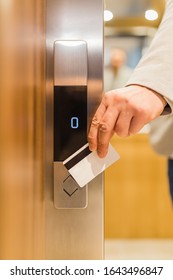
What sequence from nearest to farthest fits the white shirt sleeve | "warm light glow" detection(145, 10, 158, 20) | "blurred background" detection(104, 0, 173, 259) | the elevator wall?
1. the elevator wall
2. the white shirt sleeve
3. "blurred background" detection(104, 0, 173, 259)
4. "warm light glow" detection(145, 10, 158, 20)

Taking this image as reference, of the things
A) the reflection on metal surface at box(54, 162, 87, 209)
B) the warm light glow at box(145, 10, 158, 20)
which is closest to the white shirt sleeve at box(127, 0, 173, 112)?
the reflection on metal surface at box(54, 162, 87, 209)

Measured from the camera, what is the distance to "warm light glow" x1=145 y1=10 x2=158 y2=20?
2.90 meters

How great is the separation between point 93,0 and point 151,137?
0.79 meters

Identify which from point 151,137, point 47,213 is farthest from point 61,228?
point 151,137

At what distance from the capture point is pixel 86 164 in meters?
0.67

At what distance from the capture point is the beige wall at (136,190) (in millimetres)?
2660

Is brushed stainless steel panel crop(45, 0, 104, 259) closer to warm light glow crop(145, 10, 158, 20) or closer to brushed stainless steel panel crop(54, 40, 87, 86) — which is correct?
brushed stainless steel panel crop(54, 40, 87, 86)

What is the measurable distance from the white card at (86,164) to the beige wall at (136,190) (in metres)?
1.99

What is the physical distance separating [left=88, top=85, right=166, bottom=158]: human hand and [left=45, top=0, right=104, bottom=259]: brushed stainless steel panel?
0.13m

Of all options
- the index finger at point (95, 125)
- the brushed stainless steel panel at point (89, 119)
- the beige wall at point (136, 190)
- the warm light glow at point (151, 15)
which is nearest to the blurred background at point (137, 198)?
the beige wall at point (136, 190)

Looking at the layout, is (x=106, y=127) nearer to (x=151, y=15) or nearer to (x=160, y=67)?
(x=160, y=67)

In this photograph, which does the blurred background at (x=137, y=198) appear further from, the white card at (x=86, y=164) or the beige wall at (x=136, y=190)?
the white card at (x=86, y=164)

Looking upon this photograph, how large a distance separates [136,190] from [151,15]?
4.08ft

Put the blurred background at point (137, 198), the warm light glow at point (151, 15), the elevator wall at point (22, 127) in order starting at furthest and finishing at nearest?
the warm light glow at point (151, 15), the blurred background at point (137, 198), the elevator wall at point (22, 127)
